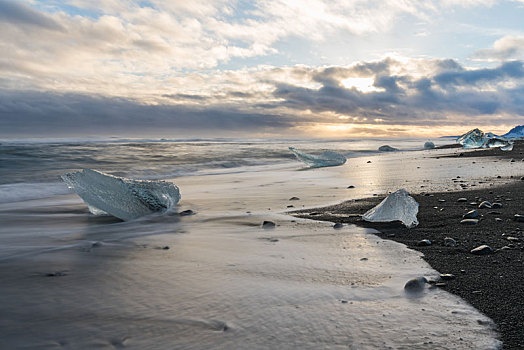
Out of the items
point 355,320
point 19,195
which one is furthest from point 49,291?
point 19,195

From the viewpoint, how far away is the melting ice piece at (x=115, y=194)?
12.7ft

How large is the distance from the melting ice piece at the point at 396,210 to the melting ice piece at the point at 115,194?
2.48 m

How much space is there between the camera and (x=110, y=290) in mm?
1875

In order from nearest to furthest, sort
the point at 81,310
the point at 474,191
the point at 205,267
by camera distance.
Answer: the point at 81,310 < the point at 205,267 < the point at 474,191

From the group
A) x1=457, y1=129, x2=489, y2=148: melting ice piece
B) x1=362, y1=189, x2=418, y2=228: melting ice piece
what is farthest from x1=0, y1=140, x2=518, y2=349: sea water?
x1=457, y1=129, x2=489, y2=148: melting ice piece

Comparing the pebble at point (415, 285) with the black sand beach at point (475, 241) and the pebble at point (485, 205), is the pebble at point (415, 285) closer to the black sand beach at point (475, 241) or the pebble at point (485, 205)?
the black sand beach at point (475, 241)

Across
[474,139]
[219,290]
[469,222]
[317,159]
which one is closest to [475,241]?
[469,222]

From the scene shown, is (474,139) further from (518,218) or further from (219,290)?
(219,290)

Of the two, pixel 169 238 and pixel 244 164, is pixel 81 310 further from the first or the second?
pixel 244 164

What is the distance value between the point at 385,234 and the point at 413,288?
1240 mm

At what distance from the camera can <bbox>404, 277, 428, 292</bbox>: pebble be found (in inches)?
71.2

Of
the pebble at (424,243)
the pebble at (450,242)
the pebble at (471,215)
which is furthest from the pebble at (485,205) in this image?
the pebble at (424,243)

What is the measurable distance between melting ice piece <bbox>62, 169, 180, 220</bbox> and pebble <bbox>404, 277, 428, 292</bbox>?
9.93ft

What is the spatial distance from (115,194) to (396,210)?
3.00m
